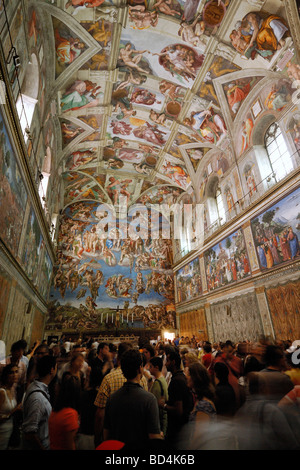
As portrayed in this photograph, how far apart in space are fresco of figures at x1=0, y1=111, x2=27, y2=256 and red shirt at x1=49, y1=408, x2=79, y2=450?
253 inches

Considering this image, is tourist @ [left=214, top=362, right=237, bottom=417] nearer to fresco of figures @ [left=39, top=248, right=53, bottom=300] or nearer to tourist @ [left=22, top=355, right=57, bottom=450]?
tourist @ [left=22, top=355, right=57, bottom=450]

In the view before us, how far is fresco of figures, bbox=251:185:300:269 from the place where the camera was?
31.2ft

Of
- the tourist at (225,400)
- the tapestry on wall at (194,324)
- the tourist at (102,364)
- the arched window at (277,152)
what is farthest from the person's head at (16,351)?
the tapestry on wall at (194,324)

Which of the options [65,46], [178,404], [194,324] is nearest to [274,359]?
[178,404]

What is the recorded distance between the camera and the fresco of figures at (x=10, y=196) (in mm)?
6898

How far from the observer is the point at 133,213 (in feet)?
→ 83.0

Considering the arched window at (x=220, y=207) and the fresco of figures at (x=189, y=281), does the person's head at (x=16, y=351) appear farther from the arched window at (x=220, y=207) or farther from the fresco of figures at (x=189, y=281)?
the fresco of figures at (x=189, y=281)

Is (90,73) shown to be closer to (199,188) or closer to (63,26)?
(63,26)

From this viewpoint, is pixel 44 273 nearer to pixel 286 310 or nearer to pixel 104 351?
pixel 104 351

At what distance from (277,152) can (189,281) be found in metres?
11.6

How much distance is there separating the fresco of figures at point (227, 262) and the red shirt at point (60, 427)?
11.5 metres

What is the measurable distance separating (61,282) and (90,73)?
1575cm

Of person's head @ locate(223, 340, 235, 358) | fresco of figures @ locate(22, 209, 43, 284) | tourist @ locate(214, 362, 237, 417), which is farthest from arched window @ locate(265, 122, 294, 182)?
fresco of figures @ locate(22, 209, 43, 284)
